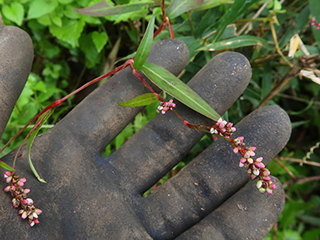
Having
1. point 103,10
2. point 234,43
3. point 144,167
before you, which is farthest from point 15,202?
point 234,43

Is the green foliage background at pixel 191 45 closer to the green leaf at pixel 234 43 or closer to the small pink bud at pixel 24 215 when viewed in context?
the green leaf at pixel 234 43

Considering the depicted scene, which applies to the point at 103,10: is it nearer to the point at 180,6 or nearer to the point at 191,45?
the point at 180,6

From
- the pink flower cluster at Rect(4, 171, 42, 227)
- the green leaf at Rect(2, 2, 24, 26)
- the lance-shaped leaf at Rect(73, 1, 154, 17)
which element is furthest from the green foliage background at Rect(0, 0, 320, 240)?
the pink flower cluster at Rect(4, 171, 42, 227)

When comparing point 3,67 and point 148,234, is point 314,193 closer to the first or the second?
point 148,234

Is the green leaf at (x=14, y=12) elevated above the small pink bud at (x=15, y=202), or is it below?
above

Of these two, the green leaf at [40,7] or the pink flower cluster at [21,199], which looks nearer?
the pink flower cluster at [21,199]

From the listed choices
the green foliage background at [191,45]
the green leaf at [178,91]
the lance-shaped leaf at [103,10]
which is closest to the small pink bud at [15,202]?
the green foliage background at [191,45]

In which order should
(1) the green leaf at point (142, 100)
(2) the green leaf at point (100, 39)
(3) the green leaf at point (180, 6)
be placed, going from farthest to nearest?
1. (2) the green leaf at point (100, 39)
2. (3) the green leaf at point (180, 6)
3. (1) the green leaf at point (142, 100)

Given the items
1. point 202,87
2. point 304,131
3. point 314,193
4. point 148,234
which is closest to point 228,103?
point 202,87

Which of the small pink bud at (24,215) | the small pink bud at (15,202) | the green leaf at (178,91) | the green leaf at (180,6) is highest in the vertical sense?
the green leaf at (180,6)
